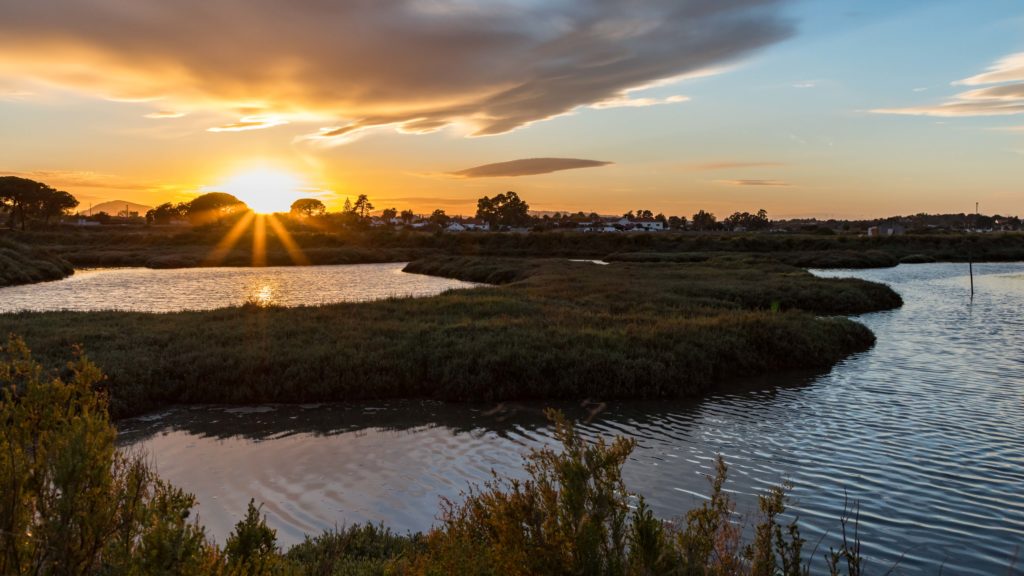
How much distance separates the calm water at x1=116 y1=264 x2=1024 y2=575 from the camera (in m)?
10.8

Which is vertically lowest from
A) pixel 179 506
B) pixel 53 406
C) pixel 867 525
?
pixel 867 525

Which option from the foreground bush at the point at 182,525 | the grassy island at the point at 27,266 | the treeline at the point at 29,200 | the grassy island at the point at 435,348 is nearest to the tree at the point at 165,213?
the treeline at the point at 29,200

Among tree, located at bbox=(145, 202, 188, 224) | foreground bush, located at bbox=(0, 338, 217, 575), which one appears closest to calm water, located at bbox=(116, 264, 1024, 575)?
foreground bush, located at bbox=(0, 338, 217, 575)

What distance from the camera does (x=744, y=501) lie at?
11555 millimetres

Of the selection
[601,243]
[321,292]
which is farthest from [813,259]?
[321,292]

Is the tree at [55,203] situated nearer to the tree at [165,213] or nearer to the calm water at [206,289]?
the tree at [165,213]

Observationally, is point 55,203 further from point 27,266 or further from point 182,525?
point 182,525

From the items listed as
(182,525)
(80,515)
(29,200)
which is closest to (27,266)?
(80,515)

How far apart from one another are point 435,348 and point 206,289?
116 feet

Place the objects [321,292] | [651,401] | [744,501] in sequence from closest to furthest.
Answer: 1. [744,501]
2. [651,401]
3. [321,292]

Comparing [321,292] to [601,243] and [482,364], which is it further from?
[601,243]

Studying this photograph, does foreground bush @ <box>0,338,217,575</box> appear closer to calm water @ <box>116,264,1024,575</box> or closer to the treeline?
calm water @ <box>116,264,1024,575</box>

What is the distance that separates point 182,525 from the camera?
432cm

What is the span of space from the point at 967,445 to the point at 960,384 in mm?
6853
